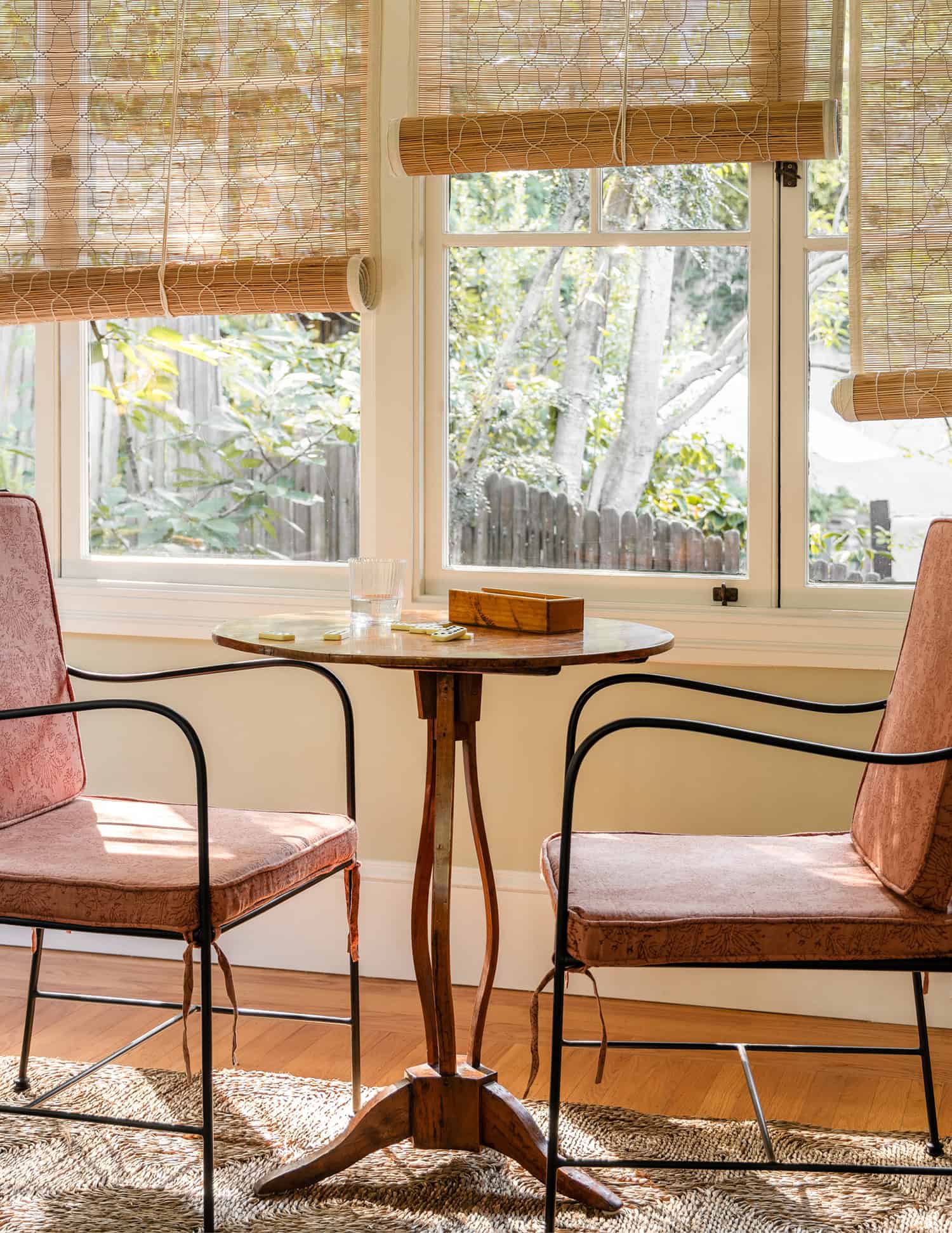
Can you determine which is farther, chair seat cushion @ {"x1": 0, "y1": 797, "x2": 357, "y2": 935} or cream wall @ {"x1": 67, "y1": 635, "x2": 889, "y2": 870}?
cream wall @ {"x1": 67, "y1": 635, "x2": 889, "y2": 870}

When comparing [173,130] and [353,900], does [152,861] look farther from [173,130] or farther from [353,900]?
[173,130]

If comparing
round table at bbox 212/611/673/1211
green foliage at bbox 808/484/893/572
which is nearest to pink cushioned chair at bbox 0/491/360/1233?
round table at bbox 212/611/673/1211

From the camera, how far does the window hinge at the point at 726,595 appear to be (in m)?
2.67

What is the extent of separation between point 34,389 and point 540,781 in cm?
151

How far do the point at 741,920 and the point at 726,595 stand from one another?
1.13m

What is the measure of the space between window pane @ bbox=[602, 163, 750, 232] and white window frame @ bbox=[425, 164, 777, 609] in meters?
0.02

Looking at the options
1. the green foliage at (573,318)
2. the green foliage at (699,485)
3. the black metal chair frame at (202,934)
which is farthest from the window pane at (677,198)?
the black metal chair frame at (202,934)

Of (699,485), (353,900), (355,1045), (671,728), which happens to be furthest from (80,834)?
(699,485)

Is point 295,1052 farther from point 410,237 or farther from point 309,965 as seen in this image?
point 410,237

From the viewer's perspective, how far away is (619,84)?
2.55 metres

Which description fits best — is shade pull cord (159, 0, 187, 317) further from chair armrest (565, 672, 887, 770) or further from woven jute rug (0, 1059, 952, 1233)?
woven jute rug (0, 1059, 952, 1233)

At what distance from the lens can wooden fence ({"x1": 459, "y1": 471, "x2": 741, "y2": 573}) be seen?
2.72m

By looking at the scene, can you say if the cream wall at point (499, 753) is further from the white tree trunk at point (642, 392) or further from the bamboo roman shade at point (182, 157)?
the bamboo roman shade at point (182, 157)

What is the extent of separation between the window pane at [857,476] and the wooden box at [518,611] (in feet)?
2.78
